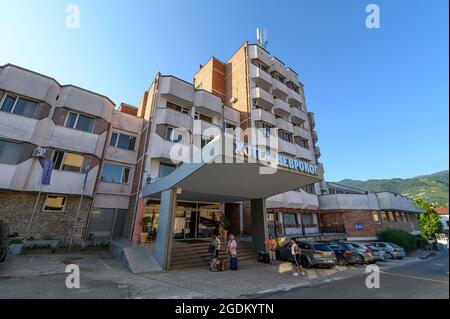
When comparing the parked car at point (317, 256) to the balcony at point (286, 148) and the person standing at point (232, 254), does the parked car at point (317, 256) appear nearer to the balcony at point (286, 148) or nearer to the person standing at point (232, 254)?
the person standing at point (232, 254)

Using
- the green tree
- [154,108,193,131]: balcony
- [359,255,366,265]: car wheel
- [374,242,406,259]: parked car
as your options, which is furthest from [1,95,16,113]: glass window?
the green tree

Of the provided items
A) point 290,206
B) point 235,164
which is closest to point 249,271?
point 235,164

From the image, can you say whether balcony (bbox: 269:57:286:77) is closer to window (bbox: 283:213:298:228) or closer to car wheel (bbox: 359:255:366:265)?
window (bbox: 283:213:298:228)

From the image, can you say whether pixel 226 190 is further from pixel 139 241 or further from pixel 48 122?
pixel 48 122

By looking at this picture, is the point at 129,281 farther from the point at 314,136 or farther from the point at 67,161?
the point at 314,136

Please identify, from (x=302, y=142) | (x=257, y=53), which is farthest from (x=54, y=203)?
(x=302, y=142)

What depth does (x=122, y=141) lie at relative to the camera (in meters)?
19.9

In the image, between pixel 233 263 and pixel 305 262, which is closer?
pixel 233 263

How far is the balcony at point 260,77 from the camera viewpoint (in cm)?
2767

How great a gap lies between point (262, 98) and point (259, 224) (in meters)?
16.4

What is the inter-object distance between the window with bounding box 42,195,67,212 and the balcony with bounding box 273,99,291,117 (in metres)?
24.4

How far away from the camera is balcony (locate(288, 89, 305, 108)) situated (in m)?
32.2

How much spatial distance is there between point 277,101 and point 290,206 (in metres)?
13.8

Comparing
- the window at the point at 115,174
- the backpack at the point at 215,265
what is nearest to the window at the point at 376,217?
the backpack at the point at 215,265
